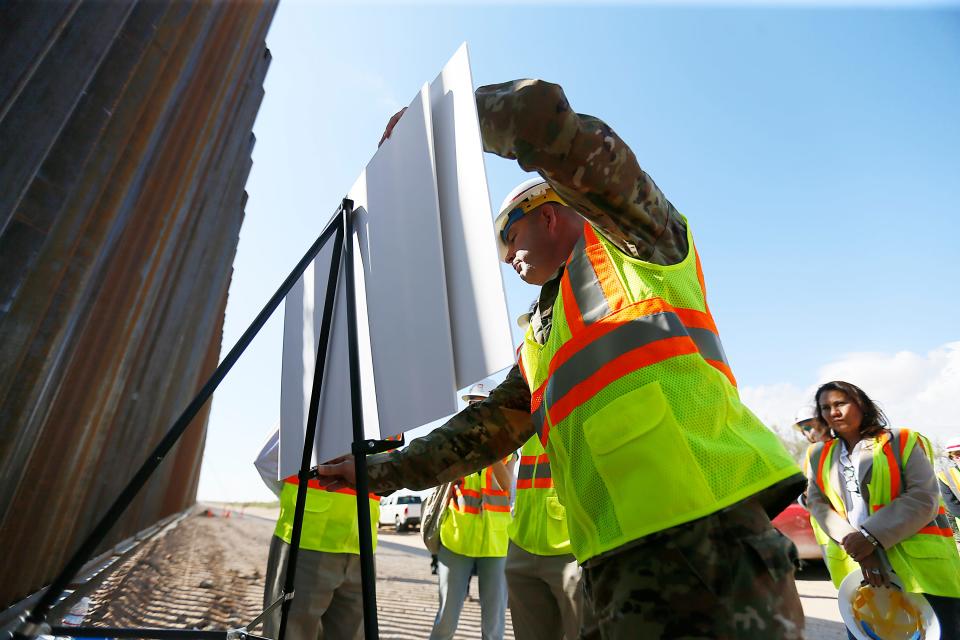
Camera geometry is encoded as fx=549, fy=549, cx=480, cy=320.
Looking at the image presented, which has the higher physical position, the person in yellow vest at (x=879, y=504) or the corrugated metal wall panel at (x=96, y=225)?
the corrugated metal wall panel at (x=96, y=225)

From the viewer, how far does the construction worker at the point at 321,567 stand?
10.1ft

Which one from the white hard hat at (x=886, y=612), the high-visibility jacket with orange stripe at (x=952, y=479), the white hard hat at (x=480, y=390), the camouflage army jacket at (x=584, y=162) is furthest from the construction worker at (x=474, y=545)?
the high-visibility jacket with orange stripe at (x=952, y=479)

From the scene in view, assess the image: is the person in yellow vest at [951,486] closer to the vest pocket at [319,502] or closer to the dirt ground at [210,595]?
the dirt ground at [210,595]

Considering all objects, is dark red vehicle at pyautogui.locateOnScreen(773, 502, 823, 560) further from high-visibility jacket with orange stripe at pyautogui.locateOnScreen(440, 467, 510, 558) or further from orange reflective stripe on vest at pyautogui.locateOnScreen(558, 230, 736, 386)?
orange reflective stripe on vest at pyautogui.locateOnScreen(558, 230, 736, 386)

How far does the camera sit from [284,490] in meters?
3.44

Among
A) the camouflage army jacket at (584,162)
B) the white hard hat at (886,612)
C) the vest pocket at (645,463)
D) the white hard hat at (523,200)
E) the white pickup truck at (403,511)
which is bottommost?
the white hard hat at (886,612)

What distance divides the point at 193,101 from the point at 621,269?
565cm

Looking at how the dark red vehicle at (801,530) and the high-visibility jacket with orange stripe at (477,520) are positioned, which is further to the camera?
the dark red vehicle at (801,530)

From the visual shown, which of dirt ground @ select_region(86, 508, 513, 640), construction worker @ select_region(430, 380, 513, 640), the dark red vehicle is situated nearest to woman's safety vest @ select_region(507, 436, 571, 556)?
construction worker @ select_region(430, 380, 513, 640)

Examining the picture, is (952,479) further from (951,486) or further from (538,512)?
(538,512)

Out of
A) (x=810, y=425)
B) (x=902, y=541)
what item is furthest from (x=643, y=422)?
(x=810, y=425)

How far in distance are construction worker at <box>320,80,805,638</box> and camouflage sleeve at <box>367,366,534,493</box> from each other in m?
0.40

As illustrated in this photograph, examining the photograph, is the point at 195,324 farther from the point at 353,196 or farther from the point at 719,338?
the point at 719,338

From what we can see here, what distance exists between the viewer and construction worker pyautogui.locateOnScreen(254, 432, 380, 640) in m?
3.06
